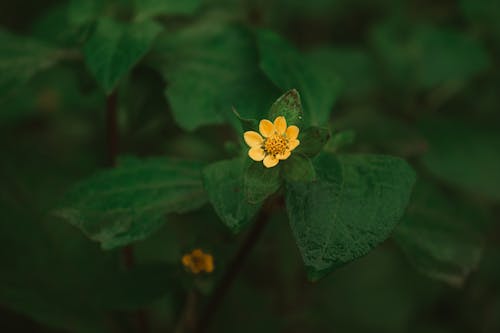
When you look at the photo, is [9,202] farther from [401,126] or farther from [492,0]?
[492,0]

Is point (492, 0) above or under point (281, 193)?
under

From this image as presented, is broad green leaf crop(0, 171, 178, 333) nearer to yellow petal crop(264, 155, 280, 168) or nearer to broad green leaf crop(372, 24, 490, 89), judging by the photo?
yellow petal crop(264, 155, 280, 168)

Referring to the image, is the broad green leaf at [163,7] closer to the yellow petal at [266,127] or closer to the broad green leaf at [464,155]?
the yellow petal at [266,127]

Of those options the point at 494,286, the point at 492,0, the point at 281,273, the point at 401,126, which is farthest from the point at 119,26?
the point at 494,286

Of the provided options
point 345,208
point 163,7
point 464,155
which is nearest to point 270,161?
point 345,208

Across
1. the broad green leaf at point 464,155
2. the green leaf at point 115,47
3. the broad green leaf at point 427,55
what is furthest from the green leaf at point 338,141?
the broad green leaf at point 427,55

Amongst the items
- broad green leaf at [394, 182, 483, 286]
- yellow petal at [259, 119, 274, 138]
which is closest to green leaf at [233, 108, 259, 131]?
yellow petal at [259, 119, 274, 138]
